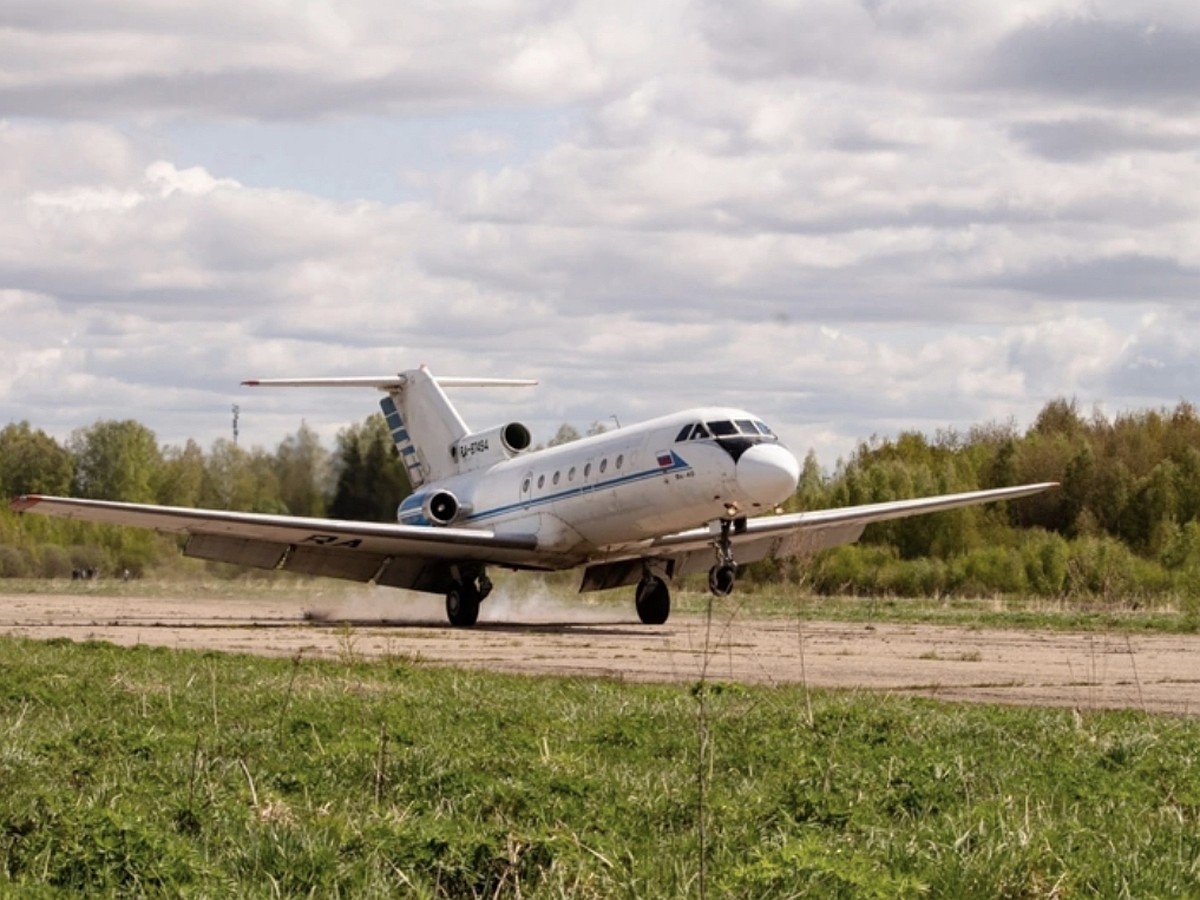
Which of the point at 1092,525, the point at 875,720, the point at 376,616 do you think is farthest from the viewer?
the point at 1092,525

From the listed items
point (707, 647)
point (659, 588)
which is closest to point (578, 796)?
point (707, 647)

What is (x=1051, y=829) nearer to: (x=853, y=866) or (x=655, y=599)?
(x=853, y=866)

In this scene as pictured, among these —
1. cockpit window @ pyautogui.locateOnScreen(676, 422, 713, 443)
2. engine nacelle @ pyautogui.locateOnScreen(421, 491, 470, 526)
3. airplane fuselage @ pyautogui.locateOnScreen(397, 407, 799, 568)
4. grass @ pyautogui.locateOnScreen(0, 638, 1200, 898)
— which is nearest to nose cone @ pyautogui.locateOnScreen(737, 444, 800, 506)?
airplane fuselage @ pyautogui.locateOnScreen(397, 407, 799, 568)

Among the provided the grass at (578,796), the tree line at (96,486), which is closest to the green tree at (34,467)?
the tree line at (96,486)

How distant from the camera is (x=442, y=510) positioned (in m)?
40.0

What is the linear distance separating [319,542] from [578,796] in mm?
25527

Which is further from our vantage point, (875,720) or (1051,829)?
(875,720)

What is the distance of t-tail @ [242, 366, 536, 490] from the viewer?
40812 mm

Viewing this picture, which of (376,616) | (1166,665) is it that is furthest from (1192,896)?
(376,616)

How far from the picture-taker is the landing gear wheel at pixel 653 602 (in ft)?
120

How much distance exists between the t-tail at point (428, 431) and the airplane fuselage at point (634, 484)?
1076 mm

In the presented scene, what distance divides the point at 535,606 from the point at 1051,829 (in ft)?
111

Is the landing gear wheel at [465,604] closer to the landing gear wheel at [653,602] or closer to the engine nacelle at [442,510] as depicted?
the engine nacelle at [442,510]

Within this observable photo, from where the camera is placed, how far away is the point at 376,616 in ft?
140
